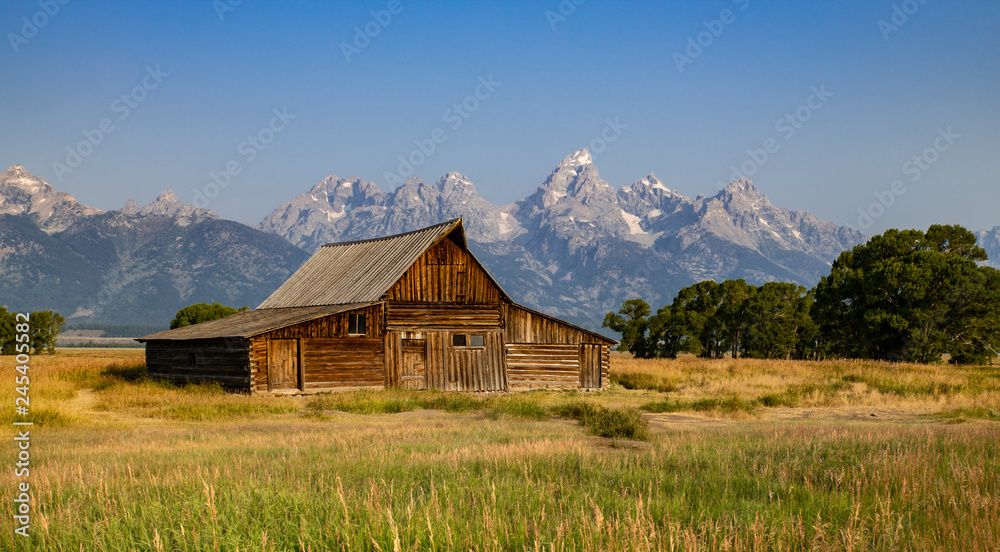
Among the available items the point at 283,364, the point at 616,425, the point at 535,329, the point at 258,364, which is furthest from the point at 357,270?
the point at 616,425

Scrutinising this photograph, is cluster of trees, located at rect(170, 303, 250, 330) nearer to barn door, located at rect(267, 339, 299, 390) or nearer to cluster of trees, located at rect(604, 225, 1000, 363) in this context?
barn door, located at rect(267, 339, 299, 390)

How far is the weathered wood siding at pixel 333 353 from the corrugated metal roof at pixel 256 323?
0.44 metres

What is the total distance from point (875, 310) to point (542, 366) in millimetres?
26734

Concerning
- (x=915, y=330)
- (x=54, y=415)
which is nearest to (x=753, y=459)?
(x=54, y=415)

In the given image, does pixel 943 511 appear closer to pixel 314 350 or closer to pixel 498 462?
pixel 498 462

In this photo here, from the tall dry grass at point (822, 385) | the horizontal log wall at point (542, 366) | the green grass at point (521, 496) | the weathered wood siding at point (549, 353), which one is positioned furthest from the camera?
the weathered wood siding at point (549, 353)

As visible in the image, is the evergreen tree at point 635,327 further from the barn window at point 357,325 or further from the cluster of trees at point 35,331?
the cluster of trees at point 35,331

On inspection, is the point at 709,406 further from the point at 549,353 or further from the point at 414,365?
the point at 414,365

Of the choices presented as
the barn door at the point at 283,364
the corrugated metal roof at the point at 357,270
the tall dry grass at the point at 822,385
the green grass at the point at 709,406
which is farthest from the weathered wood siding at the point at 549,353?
the green grass at the point at 709,406

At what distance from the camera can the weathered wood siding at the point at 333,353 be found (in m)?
28.7

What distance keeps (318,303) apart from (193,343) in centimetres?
644

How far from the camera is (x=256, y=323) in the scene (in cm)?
3256

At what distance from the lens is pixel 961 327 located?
4709 centimetres

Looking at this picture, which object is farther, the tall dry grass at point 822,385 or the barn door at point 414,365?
the barn door at point 414,365
